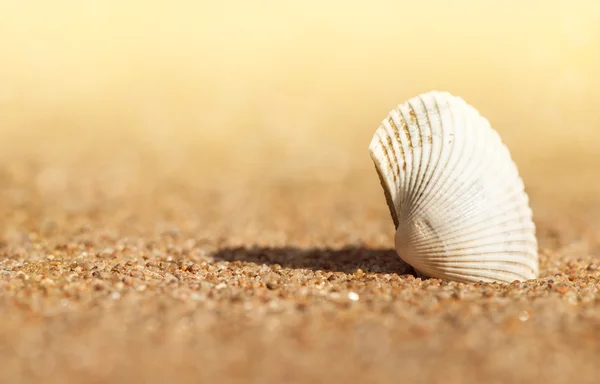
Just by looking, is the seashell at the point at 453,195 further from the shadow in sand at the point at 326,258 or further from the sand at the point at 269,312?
the shadow in sand at the point at 326,258

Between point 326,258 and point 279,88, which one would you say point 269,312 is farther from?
point 279,88

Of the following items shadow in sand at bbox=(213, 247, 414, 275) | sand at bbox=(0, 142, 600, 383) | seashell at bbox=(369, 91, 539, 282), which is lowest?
sand at bbox=(0, 142, 600, 383)

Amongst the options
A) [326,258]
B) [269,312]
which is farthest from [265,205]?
[269,312]

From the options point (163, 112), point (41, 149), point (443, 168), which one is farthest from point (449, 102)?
point (163, 112)

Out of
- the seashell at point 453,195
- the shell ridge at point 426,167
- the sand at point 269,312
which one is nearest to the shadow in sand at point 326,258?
the sand at point 269,312

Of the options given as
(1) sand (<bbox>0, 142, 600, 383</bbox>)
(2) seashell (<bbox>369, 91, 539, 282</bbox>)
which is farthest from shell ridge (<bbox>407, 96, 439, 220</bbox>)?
(1) sand (<bbox>0, 142, 600, 383</bbox>)

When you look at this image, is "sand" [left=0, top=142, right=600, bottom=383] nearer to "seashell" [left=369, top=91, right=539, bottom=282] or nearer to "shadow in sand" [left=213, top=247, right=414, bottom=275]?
"shadow in sand" [left=213, top=247, right=414, bottom=275]
